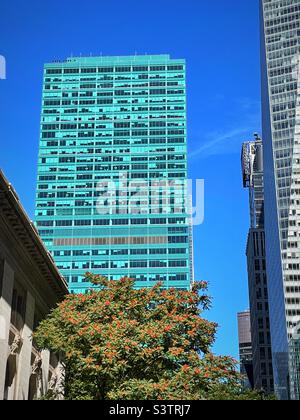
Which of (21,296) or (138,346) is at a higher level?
(21,296)

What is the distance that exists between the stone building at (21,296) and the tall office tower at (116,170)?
10445 centimetres

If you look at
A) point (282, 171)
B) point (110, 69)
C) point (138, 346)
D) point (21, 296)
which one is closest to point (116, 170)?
point (110, 69)

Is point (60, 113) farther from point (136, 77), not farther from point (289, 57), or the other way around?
point (289, 57)

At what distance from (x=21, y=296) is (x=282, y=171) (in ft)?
419

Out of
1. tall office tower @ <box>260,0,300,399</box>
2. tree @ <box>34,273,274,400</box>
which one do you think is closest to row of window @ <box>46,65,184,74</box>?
tall office tower @ <box>260,0,300,399</box>

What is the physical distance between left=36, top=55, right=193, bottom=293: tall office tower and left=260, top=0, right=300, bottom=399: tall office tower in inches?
843

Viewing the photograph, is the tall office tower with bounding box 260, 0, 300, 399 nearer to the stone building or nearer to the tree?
the stone building

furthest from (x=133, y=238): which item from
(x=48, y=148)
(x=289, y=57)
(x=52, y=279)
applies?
(x=52, y=279)

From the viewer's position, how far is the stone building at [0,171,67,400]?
110 ft

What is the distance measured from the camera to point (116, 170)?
165250 millimetres

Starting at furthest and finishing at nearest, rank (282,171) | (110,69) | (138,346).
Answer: (110,69)
(282,171)
(138,346)

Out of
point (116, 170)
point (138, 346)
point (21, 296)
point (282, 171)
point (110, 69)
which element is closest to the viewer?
point (138, 346)

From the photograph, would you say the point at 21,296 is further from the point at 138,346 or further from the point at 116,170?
the point at 116,170

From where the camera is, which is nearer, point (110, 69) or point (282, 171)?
point (282, 171)
